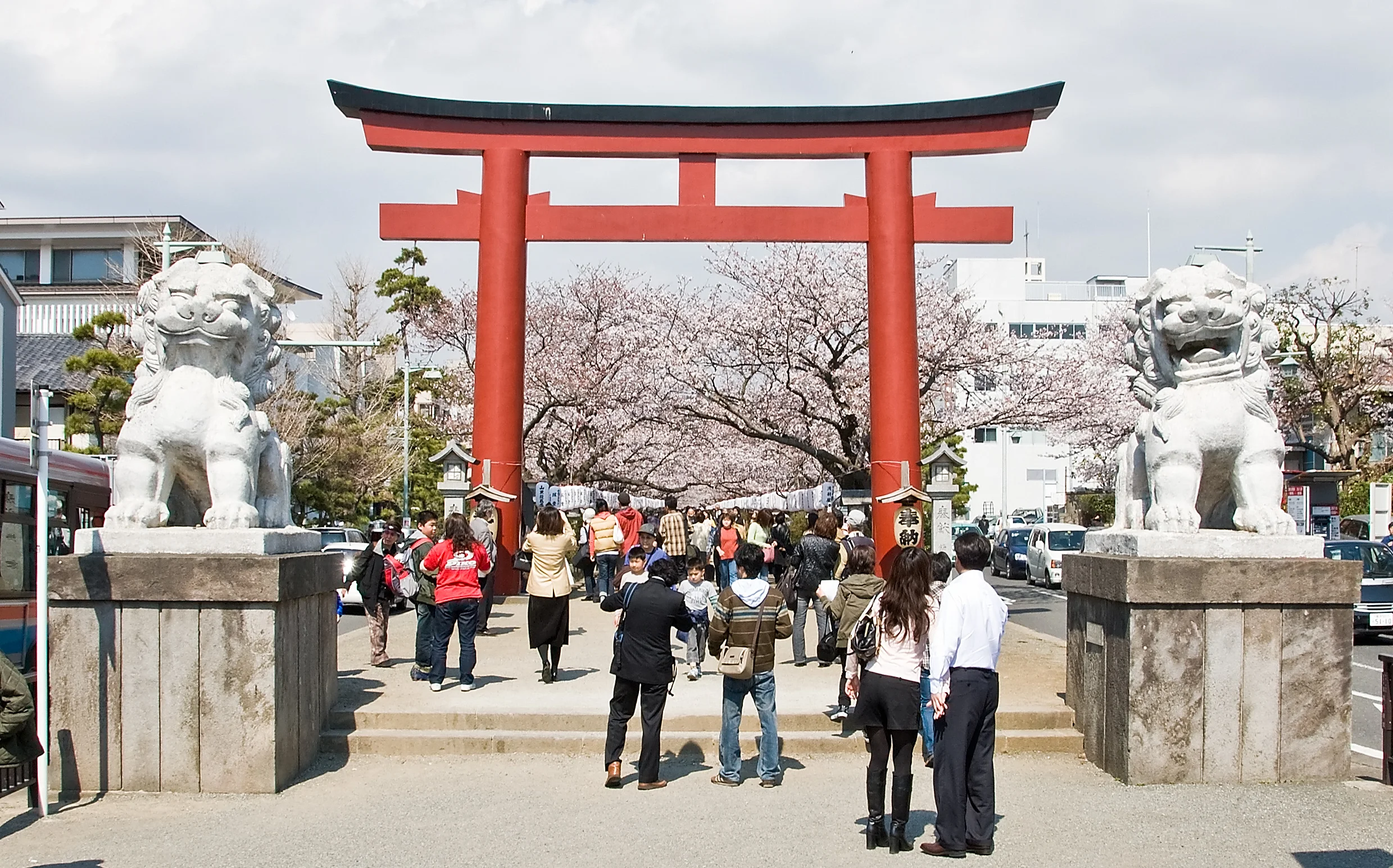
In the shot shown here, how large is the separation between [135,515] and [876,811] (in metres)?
4.83

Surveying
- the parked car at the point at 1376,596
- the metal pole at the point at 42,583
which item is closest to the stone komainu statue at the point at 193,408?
the metal pole at the point at 42,583

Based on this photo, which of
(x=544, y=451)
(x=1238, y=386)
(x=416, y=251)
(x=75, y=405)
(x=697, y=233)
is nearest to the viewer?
(x=1238, y=386)

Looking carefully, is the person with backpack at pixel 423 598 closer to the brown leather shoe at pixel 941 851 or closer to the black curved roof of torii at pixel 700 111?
the brown leather shoe at pixel 941 851

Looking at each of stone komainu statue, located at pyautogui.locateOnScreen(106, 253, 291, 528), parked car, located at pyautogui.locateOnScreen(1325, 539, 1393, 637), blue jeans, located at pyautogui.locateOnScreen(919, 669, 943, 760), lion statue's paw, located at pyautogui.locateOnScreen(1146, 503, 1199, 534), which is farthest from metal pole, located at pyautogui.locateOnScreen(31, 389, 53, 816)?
parked car, located at pyautogui.locateOnScreen(1325, 539, 1393, 637)

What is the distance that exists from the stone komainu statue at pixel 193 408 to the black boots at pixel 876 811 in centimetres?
422

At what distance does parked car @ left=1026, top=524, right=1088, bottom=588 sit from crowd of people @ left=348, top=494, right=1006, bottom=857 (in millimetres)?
15976

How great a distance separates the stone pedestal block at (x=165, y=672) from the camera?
7.38 meters

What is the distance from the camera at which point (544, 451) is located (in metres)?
37.1

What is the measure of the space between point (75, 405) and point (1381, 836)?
21103mm

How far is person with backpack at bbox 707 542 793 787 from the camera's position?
760cm

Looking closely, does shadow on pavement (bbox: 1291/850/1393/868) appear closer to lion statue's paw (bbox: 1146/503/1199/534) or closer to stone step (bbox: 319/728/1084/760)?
lion statue's paw (bbox: 1146/503/1199/534)

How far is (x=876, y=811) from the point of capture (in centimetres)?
621

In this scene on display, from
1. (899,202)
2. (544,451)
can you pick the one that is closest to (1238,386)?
(899,202)

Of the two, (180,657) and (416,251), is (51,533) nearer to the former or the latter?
(180,657)
